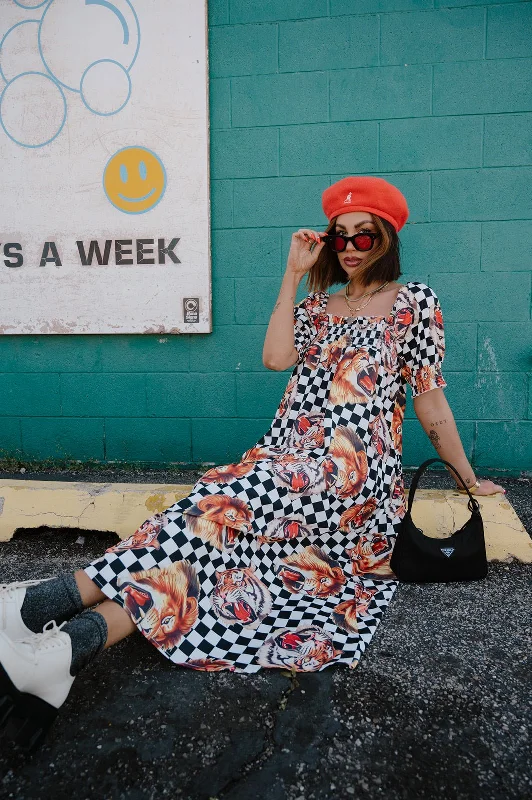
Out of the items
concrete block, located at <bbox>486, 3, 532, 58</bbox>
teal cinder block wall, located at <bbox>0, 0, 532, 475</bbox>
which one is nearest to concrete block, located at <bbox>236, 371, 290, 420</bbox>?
teal cinder block wall, located at <bbox>0, 0, 532, 475</bbox>

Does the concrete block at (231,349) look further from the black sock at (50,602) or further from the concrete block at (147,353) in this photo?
the black sock at (50,602)

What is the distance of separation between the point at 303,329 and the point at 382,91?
6.03 ft

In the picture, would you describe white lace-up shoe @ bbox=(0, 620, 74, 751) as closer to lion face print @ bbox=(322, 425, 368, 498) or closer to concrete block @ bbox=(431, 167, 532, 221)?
lion face print @ bbox=(322, 425, 368, 498)

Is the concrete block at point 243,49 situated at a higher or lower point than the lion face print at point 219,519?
higher

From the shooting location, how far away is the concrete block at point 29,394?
373 centimetres

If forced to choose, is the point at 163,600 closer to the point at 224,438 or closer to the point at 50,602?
the point at 50,602

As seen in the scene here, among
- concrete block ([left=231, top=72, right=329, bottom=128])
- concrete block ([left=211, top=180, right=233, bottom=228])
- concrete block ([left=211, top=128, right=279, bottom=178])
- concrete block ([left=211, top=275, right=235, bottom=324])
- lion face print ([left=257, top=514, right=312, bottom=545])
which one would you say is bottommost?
lion face print ([left=257, top=514, right=312, bottom=545])

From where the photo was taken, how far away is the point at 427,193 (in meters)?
3.32

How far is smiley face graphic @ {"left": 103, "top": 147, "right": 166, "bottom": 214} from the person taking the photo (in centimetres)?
344

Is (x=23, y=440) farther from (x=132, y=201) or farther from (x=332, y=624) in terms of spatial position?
(x=332, y=624)

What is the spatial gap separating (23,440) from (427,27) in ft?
11.5

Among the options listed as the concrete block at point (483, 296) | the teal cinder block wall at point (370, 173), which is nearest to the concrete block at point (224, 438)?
the teal cinder block wall at point (370, 173)

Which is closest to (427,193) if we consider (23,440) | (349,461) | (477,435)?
(477,435)

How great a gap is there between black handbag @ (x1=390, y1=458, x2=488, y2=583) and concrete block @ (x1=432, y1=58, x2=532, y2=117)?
2.28m
